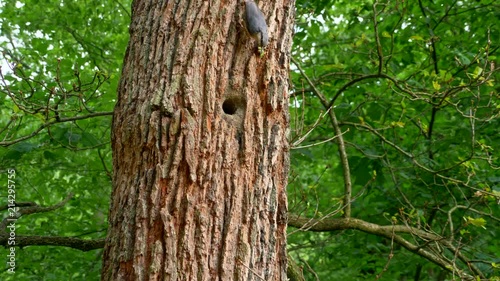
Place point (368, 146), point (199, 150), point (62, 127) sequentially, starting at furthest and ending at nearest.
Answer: point (368, 146) < point (62, 127) < point (199, 150)

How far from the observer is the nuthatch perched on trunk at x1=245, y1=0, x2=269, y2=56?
1979 mm

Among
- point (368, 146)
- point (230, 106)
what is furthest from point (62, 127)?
point (368, 146)

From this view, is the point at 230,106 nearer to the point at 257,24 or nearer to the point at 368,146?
the point at 257,24

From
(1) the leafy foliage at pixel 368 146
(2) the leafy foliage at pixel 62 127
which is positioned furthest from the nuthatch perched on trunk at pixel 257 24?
(1) the leafy foliage at pixel 368 146

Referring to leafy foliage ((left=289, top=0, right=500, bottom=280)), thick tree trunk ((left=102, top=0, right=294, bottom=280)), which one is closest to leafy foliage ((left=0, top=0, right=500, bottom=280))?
leafy foliage ((left=289, top=0, right=500, bottom=280))

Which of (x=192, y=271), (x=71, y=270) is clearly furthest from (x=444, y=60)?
(x=192, y=271)

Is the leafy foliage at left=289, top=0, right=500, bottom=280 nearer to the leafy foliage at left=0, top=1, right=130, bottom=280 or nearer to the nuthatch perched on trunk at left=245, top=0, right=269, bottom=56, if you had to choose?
the leafy foliage at left=0, top=1, right=130, bottom=280

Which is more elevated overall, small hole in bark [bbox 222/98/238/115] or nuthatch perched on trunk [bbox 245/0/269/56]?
nuthatch perched on trunk [bbox 245/0/269/56]

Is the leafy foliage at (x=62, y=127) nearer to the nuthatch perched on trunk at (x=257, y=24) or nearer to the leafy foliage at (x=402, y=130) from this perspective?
the nuthatch perched on trunk at (x=257, y=24)

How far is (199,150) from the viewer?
6.13 feet

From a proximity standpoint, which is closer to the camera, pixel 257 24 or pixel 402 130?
pixel 257 24


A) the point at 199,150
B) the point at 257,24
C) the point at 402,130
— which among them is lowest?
the point at 199,150

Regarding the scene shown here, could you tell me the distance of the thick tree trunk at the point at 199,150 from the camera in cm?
180

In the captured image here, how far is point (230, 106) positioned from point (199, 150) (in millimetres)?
230
